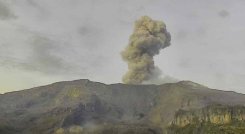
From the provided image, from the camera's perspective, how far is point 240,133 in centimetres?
12219

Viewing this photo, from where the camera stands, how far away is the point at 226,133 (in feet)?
438

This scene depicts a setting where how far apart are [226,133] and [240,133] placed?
11.6 metres

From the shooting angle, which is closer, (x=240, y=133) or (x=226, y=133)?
(x=240, y=133)
